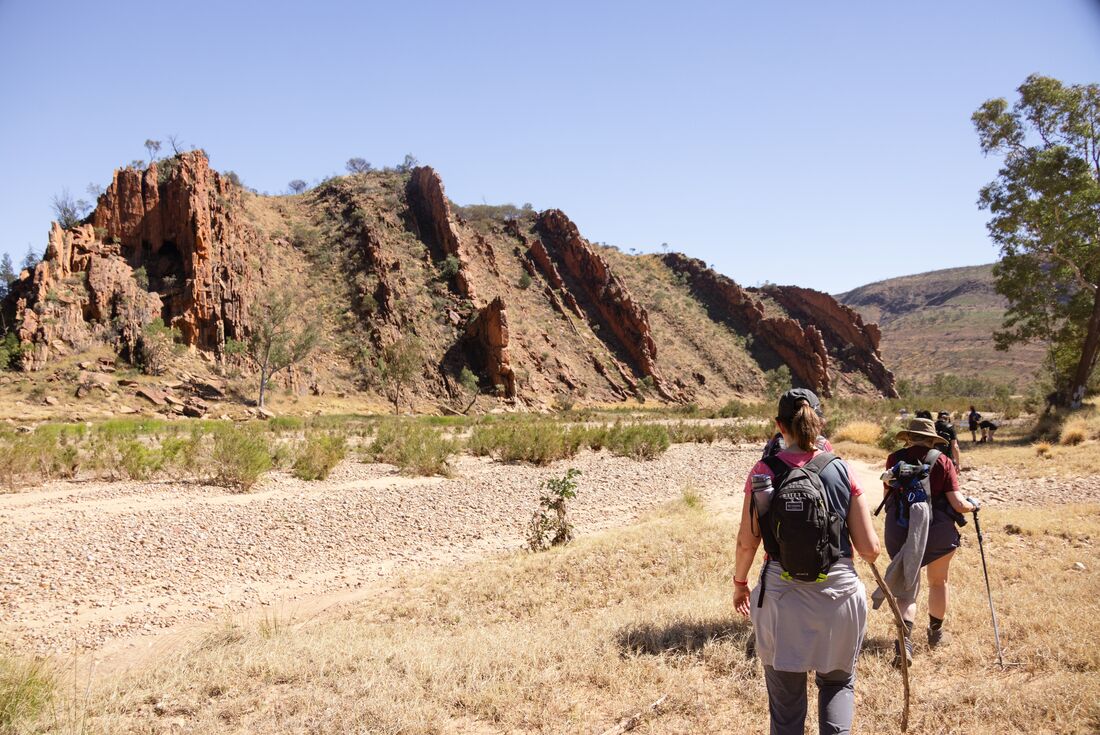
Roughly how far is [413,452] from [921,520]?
13312 millimetres

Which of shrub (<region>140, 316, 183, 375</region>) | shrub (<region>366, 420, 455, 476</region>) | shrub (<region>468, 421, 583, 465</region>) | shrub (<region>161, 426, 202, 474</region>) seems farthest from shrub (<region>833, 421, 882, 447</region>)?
shrub (<region>140, 316, 183, 375</region>)

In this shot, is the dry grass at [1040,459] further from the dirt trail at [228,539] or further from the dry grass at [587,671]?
the dry grass at [587,671]

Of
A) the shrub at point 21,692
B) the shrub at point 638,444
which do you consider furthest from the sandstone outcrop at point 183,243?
the shrub at point 21,692

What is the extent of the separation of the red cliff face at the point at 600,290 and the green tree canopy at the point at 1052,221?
37396mm

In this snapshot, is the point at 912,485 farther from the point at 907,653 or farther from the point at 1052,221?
the point at 1052,221

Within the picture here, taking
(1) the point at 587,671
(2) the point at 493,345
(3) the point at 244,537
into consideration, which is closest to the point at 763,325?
(2) the point at 493,345

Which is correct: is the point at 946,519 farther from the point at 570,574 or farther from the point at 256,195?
the point at 256,195

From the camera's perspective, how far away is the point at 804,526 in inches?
107

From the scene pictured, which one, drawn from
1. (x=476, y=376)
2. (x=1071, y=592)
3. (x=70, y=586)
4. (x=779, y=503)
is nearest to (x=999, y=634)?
(x=1071, y=592)

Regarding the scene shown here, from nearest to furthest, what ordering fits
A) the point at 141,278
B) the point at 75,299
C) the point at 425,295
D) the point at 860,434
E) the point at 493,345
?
the point at 860,434 → the point at 75,299 → the point at 141,278 → the point at 493,345 → the point at 425,295

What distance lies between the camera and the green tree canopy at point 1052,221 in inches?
758

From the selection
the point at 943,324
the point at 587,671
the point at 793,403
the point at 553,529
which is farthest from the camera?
the point at 943,324

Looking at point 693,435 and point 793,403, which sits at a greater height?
point 793,403

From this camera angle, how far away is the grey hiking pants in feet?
9.64
